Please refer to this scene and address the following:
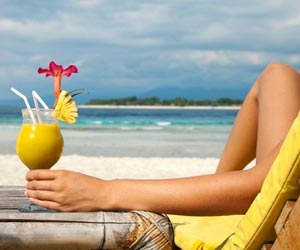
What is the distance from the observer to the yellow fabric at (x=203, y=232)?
5.95ft

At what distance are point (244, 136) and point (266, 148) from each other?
355 millimetres

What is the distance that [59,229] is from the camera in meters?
1.45

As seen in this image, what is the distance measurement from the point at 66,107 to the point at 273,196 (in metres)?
0.56

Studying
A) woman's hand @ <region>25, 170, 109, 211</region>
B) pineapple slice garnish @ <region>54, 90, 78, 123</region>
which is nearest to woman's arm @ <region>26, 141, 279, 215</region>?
woman's hand @ <region>25, 170, 109, 211</region>

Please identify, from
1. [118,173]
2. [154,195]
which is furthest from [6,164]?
[154,195]

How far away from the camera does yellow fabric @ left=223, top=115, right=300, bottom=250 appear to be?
4.40 ft

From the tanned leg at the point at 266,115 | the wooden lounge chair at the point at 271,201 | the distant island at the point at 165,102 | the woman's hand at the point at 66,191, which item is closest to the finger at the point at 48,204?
the woman's hand at the point at 66,191

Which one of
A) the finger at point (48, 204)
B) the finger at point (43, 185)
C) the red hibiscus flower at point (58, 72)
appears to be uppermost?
the red hibiscus flower at point (58, 72)

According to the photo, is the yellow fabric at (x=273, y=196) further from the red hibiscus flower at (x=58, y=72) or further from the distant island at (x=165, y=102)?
the distant island at (x=165, y=102)

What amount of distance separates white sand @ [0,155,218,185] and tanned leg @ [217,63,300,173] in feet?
17.5

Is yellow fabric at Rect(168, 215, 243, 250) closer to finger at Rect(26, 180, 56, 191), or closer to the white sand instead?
finger at Rect(26, 180, 56, 191)

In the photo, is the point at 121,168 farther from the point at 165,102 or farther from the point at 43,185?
the point at 165,102

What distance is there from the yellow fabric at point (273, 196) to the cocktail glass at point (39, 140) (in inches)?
19.6

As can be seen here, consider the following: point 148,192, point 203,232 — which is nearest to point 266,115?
point 203,232
